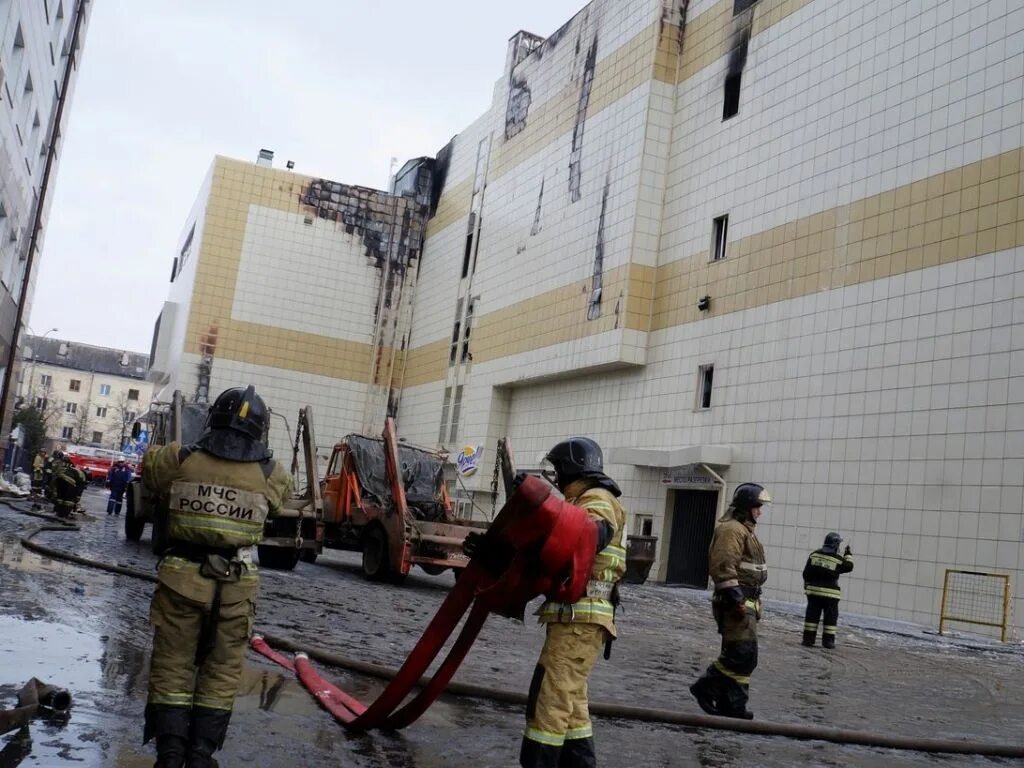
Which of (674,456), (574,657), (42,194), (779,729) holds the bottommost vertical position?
(779,729)

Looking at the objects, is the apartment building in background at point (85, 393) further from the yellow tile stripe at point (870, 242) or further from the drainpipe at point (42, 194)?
the yellow tile stripe at point (870, 242)

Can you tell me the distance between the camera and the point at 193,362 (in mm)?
39344

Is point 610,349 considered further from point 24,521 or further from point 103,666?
point 103,666

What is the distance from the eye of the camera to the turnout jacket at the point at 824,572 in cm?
1315

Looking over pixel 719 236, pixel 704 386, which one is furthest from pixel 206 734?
pixel 719 236

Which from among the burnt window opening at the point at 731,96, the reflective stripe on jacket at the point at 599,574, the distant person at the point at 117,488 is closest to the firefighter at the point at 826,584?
the reflective stripe on jacket at the point at 599,574

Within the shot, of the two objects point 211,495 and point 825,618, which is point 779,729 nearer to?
point 211,495

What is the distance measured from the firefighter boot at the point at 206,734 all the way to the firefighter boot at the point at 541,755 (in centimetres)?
138

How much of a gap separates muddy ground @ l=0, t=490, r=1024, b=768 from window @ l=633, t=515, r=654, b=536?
8.60 meters

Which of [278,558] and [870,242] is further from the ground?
[870,242]

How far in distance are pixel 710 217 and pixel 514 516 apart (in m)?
20.6

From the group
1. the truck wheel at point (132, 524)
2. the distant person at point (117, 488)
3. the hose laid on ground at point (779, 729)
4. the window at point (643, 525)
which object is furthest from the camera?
the distant person at point (117, 488)

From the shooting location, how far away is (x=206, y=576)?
15.8ft

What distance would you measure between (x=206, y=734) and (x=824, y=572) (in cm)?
1016
